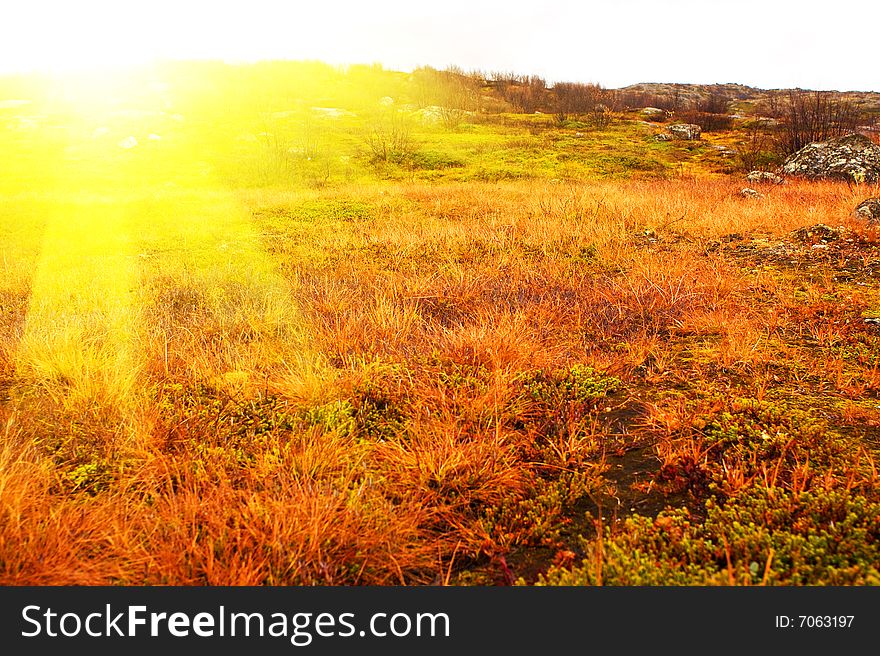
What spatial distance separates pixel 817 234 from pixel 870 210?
1319mm

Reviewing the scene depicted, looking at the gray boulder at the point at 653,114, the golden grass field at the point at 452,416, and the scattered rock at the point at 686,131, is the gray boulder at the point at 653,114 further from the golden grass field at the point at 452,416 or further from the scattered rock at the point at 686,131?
the golden grass field at the point at 452,416

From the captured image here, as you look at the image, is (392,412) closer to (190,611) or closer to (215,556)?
(215,556)

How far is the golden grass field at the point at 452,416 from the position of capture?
2.19 m

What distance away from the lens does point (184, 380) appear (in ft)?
12.5

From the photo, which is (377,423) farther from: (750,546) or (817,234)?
(817,234)

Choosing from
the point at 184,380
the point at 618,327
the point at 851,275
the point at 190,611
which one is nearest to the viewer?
the point at 190,611

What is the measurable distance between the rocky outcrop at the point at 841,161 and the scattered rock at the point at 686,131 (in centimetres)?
1282

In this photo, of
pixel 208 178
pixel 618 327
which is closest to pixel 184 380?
pixel 618 327

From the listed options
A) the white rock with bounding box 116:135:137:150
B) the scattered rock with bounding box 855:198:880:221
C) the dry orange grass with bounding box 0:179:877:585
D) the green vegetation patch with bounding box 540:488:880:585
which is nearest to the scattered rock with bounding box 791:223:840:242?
the scattered rock with bounding box 855:198:880:221

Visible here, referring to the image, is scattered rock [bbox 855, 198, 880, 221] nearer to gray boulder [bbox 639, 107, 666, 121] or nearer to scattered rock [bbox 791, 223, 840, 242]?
scattered rock [bbox 791, 223, 840, 242]

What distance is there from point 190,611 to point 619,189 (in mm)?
15784

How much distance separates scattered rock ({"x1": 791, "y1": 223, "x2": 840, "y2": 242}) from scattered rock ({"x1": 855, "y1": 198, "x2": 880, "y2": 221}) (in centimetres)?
79

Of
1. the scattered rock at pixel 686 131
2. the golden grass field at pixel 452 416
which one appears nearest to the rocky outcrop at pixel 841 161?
the golden grass field at pixel 452 416

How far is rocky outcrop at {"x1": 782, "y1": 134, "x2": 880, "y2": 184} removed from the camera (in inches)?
561
